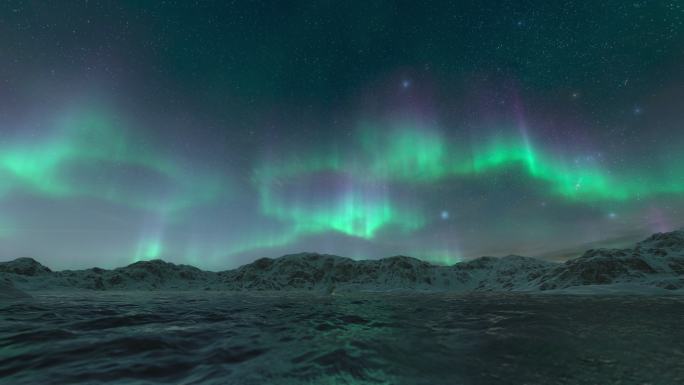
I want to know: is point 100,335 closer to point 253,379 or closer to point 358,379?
point 253,379

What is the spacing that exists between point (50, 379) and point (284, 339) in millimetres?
5749

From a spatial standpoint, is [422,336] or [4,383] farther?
[422,336]

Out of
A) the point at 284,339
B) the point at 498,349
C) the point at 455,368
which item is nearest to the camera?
the point at 455,368

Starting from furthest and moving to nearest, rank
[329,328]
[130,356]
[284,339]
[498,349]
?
[329,328] < [284,339] < [498,349] < [130,356]

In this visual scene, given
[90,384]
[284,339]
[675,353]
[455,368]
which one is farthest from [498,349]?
[90,384]

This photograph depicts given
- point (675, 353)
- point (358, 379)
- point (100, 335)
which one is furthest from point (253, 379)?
point (675, 353)

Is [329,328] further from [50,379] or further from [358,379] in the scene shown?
[50,379]

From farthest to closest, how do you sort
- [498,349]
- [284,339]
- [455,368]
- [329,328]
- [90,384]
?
[329,328], [284,339], [498,349], [455,368], [90,384]

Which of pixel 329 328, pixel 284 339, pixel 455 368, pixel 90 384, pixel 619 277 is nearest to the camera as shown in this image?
pixel 90 384

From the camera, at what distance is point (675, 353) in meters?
7.70

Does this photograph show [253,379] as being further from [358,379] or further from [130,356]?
[130,356]

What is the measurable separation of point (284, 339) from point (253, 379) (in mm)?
4395

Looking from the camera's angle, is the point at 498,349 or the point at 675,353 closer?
the point at 675,353

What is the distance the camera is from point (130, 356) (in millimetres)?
7480
